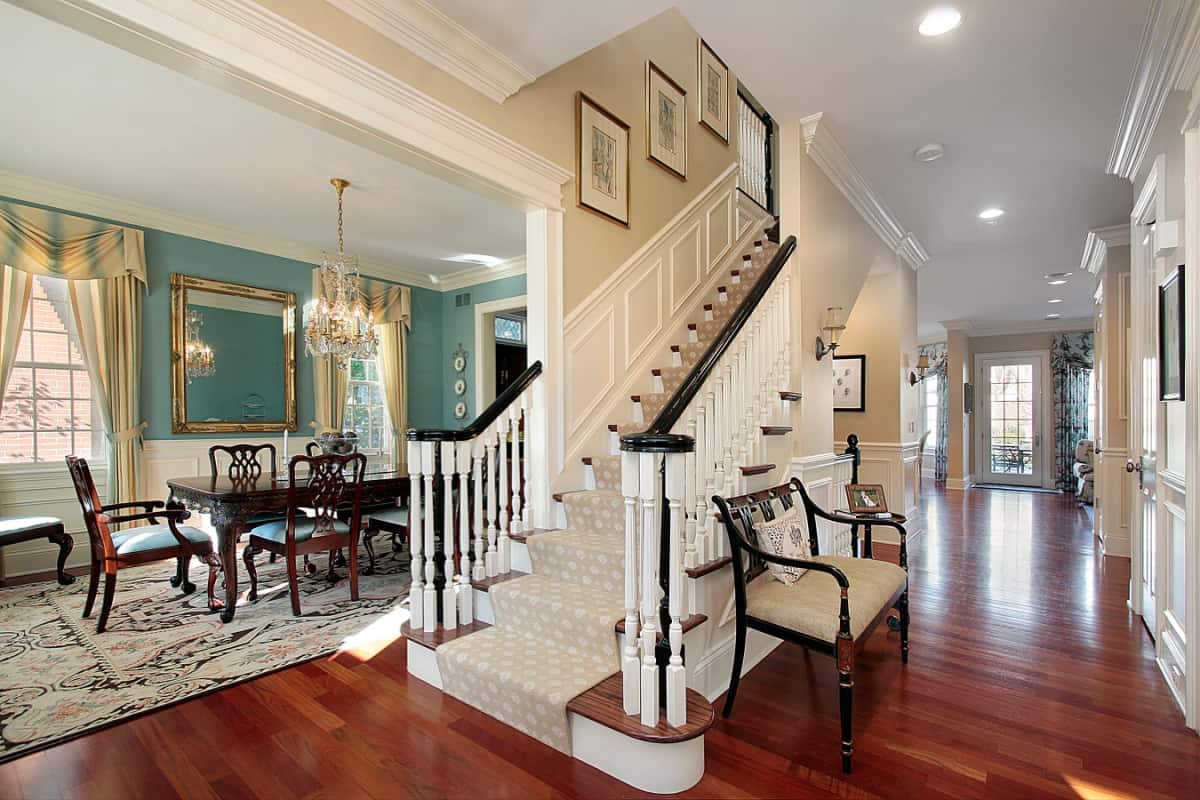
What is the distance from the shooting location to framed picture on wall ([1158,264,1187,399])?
2.31 m

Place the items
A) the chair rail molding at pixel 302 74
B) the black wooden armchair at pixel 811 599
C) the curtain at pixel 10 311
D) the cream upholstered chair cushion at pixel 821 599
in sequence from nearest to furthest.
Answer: the chair rail molding at pixel 302 74 < the black wooden armchair at pixel 811 599 < the cream upholstered chair cushion at pixel 821 599 < the curtain at pixel 10 311

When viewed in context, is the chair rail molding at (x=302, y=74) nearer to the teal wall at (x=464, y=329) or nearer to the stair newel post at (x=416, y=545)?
the stair newel post at (x=416, y=545)

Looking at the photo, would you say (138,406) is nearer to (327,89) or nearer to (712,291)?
(327,89)

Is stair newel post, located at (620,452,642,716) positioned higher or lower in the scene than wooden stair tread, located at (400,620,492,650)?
higher

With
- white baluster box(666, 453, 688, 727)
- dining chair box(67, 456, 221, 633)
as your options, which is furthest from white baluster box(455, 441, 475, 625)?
dining chair box(67, 456, 221, 633)

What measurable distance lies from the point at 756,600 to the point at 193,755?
2.17 m

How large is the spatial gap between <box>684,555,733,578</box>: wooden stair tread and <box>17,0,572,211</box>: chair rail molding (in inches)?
82.2

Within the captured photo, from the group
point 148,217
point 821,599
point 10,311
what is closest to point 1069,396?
point 821,599

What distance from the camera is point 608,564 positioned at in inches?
100

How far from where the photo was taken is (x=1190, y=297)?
2.15 metres

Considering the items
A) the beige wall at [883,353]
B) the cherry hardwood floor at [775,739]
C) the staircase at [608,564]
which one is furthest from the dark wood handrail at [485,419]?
the beige wall at [883,353]

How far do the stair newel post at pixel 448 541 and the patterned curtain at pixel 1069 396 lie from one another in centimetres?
1098

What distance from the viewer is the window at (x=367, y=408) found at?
21.6 feet

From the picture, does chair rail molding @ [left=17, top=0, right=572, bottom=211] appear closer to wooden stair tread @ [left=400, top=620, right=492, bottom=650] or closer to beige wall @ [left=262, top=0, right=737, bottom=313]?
beige wall @ [left=262, top=0, right=737, bottom=313]
